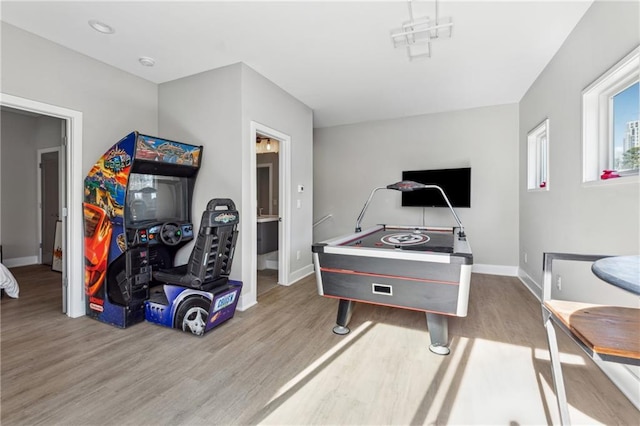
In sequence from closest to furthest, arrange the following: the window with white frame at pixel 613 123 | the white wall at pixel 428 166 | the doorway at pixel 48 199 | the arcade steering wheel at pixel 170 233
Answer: the window with white frame at pixel 613 123, the arcade steering wheel at pixel 170 233, the white wall at pixel 428 166, the doorway at pixel 48 199

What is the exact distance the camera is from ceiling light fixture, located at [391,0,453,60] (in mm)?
2344

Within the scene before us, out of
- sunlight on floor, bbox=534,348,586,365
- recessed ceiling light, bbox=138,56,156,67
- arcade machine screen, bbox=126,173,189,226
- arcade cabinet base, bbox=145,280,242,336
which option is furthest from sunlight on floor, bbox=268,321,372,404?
recessed ceiling light, bbox=138,56,156,67

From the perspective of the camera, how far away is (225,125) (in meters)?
3.09

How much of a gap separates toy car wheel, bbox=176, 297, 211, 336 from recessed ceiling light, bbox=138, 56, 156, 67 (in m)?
2.48

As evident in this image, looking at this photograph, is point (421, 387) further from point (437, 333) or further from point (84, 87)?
point (84, 87)

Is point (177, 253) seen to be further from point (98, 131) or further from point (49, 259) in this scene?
point (49, 259)

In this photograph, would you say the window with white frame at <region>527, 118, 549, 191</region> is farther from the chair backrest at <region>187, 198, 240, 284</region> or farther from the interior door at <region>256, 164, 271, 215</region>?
the interior door at <region>256, 164, 271, 215</region>

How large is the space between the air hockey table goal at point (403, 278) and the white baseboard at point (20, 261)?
557 centimetres

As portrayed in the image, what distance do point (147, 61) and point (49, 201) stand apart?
3.73 meters

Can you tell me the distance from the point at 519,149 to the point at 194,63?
4526 mm

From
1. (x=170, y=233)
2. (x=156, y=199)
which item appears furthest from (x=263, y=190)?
(x=170, y=233)

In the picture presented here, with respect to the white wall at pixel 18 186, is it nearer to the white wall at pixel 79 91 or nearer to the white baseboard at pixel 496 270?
the white wall at pixel 79 91

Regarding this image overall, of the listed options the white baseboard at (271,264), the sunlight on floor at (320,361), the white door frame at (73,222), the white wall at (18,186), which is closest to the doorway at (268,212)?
the white baseboard at (271,264)

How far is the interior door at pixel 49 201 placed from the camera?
15.9 ft
